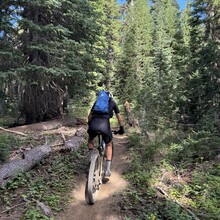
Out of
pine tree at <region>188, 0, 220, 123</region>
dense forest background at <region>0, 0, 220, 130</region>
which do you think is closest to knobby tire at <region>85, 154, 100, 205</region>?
dense forest background at <region>0, 0, 220, 130</region>

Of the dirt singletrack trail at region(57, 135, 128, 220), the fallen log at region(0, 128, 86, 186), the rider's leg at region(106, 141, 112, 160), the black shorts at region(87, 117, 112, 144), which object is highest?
the black shorts at region(87, 117, 112, 144)

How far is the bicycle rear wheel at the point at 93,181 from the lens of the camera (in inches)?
217

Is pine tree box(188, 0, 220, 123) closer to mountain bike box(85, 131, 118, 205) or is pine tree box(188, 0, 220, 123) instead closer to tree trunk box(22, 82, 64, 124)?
tree trunk box(22, 82, 64, 124)

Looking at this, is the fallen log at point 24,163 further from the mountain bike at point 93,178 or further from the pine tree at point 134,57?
the pine tree at point 134,57

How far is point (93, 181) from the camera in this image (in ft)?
19.0

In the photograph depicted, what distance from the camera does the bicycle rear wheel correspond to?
5.52 m

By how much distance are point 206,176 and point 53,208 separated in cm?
423

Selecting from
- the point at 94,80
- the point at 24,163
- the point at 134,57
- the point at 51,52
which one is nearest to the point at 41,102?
the point at 51,52

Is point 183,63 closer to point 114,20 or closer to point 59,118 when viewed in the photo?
point 59,118

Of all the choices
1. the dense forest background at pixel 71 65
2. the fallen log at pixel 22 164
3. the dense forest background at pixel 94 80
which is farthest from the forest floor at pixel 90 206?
the dense forest background at pixel 71 65

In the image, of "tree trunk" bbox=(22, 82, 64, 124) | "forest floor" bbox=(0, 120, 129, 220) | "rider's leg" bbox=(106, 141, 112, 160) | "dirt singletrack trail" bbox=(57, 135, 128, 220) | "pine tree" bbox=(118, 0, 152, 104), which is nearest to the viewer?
"forest floor" bbox=(0, 120, 129, 220)

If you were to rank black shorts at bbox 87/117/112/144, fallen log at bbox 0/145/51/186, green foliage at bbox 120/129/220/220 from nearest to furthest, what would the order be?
1. green foliage at bbox 120/129/220/220
2. black shorts at bbox 87/117/112/144
3. fallen log at bbox 0/145/51/186

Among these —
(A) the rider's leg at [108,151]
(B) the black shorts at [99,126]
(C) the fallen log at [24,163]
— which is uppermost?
(B) the black shorts at [99,126]

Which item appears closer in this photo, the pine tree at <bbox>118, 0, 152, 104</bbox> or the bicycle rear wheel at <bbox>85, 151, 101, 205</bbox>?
the bicycle rear wheel at <bbox>85, 151, 101, 205</bbox>
